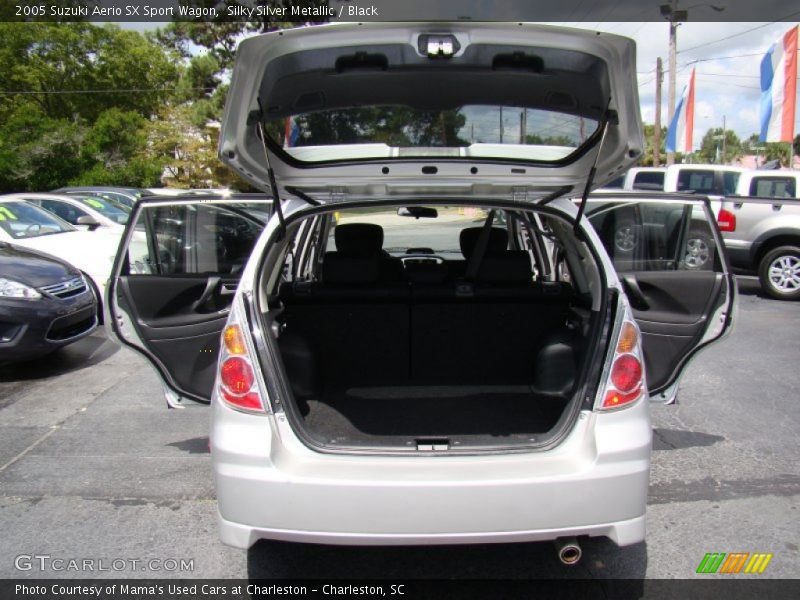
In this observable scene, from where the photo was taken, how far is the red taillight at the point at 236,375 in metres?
2.48

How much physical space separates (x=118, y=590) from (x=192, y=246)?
2451mm

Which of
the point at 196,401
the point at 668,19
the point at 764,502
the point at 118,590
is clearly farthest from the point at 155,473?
the point at 668,19

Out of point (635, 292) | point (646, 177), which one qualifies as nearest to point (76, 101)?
point (646, 177)

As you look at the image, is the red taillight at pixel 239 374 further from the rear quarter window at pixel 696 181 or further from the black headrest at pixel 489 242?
the rear quarter window at pixel 696 181

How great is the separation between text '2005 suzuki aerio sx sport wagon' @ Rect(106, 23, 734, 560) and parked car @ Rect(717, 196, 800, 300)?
21.0ft

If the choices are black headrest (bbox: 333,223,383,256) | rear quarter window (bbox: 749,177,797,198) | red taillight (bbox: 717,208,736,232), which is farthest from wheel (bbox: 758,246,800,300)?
black headrest (bbox: 333,223,383,256)

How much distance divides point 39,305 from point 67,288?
1.50ft

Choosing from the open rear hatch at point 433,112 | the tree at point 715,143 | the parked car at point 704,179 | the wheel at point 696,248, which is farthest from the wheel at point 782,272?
the tree at point 715,143

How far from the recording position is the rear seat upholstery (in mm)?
3738

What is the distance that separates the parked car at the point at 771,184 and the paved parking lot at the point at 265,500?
5.65m

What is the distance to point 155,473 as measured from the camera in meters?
3.83

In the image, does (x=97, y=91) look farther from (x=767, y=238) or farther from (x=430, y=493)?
(x=430, y=493)

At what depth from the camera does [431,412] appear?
342 centimetres

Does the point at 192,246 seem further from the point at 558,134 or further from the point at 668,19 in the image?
the point at 668,19
